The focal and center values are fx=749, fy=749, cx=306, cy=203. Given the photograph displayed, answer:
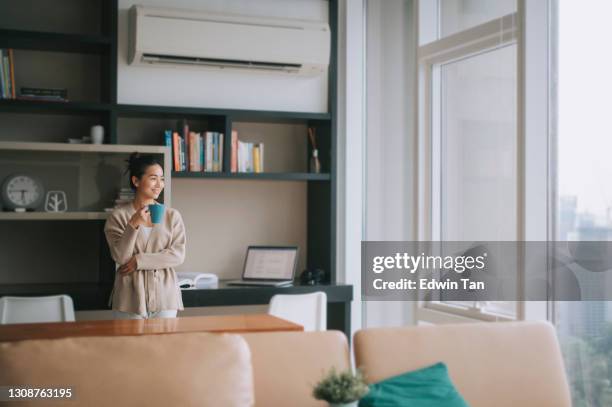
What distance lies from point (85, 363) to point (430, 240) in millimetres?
2820

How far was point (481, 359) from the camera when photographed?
2586 millimetres

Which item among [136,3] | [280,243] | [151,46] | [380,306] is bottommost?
[380,306]

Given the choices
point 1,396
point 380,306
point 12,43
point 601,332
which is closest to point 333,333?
point 1,396

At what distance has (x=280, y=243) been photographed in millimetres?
5500

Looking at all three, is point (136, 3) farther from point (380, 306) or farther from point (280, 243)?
point (380, 306)

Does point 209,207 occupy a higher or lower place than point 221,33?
lower

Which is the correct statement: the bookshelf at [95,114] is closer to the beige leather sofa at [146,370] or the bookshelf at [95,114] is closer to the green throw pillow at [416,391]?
the beige leather sofa at [146,370]

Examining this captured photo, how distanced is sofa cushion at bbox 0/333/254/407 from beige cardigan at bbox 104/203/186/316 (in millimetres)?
1657

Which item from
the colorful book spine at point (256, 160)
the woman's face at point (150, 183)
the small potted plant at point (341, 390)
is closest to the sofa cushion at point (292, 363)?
the small potted plant at point (341, 390)

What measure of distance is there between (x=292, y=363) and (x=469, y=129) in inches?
87.7

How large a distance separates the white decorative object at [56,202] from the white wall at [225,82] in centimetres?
76

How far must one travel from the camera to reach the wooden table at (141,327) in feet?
9.20

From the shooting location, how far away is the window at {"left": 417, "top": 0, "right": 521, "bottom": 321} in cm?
386

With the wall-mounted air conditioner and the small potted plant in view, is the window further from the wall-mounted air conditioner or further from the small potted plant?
the small potted plant
